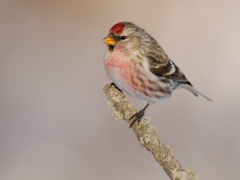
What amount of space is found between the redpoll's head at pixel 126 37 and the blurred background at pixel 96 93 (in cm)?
177

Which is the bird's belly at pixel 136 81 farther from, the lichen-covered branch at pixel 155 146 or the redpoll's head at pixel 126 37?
the lichen-covered branch at pixel 155 146

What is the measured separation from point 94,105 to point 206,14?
1.49 metres

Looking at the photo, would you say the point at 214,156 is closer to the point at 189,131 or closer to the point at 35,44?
the point at 189,131

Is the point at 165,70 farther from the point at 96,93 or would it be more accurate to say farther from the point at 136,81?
the point at 96,93

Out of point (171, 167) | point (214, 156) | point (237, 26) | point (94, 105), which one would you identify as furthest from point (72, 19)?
point (171, 167)

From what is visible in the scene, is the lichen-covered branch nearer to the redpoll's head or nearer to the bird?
the bird

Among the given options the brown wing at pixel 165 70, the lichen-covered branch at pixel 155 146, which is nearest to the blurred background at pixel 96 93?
the brown wing at pixel 165 70

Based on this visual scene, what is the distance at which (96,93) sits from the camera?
18.8 feet

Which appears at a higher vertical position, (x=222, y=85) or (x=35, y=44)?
(x=35, y=44)

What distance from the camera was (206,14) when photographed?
623 centimetres

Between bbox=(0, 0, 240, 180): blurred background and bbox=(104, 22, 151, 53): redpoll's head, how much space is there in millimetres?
1769

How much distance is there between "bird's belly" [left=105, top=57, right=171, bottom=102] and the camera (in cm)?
296

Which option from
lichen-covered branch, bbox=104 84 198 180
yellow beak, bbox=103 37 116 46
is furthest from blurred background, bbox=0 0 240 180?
lichen-covered branch, bbox=104 84 198 180

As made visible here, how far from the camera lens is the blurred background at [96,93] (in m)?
5.15
